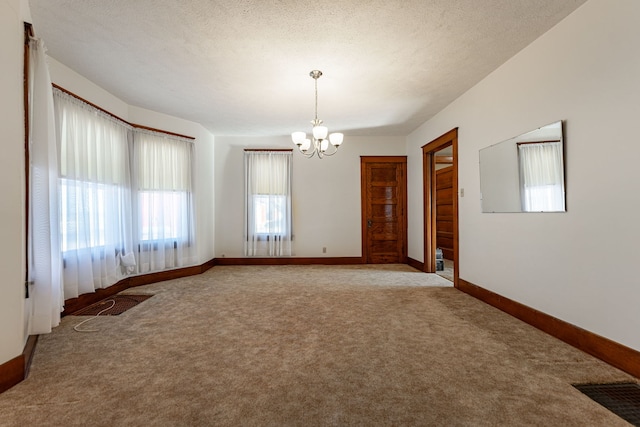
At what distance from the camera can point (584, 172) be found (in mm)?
2271

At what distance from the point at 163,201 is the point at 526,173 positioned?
16.7 ft

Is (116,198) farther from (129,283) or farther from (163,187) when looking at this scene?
(129,283)

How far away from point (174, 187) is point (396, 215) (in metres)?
4.48

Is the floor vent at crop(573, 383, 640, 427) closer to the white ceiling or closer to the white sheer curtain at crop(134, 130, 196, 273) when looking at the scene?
the white ceiling

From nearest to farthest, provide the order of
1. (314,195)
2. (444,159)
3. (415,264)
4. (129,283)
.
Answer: (129,283) < (415,264) < (314,195) < (444,159)

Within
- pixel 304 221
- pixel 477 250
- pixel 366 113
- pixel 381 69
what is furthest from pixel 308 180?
pixel 477 250

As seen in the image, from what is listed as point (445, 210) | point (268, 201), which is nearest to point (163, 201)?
point (268, 201)

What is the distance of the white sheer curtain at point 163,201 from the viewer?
4.38 metres

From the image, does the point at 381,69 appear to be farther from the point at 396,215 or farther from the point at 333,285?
the point at 396,215

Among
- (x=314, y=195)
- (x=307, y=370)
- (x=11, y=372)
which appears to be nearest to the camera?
(x=11, y=372)

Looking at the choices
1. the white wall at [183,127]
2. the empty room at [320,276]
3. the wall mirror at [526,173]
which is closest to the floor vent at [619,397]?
the empty room at [320,276]

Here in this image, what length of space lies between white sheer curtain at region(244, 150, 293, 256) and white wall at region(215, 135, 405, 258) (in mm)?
200

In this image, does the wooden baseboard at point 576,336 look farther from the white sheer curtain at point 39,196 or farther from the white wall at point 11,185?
the white sheer curtain at point 39,196

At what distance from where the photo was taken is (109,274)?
369cm
